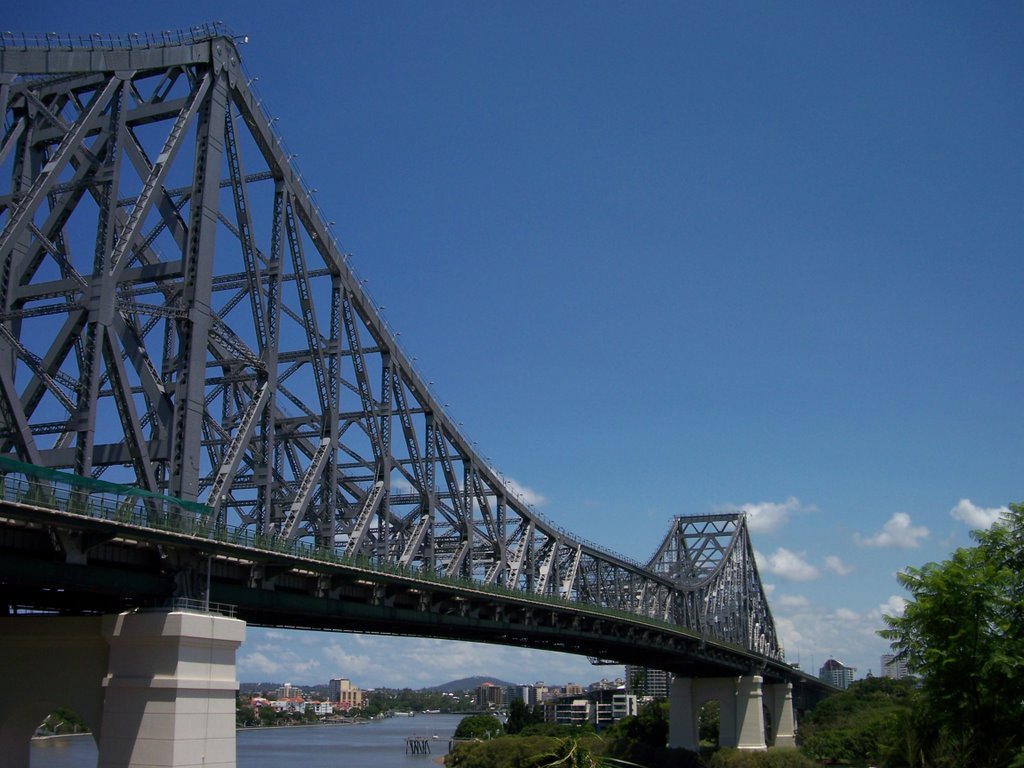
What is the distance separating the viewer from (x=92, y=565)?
28.2 meters

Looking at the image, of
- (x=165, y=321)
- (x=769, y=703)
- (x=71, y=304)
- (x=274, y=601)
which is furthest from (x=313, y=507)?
(x=769, y=703)

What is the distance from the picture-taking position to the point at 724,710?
104m

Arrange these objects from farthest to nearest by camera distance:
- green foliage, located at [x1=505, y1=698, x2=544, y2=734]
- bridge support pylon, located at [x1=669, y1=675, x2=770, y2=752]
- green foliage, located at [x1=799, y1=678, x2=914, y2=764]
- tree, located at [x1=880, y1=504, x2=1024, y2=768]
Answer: green foliage, located at [x1=505, y1=698, x2=544, y2=734]
bridge support pylon, located at [x1=669, y1=675, x2=770, y2=752]
green foliage, located at [x1=799, y1=678, x2=914, y2=764]
tree, located at [x1=880, y1=504, x2=1024, y2=768]

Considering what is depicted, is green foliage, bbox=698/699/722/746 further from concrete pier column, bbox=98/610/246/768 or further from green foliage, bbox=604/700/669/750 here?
concrete pier column, bbox=98/610/246/768

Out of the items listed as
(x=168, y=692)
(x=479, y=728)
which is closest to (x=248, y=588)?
(x=168, y=692)

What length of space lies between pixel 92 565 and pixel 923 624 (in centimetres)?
2471

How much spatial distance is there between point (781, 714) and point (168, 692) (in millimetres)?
110290

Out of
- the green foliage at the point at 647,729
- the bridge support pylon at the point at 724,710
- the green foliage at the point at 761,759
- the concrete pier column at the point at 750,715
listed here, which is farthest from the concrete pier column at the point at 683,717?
the green foliage at the point at 761,759

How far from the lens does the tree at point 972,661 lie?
1253 inches

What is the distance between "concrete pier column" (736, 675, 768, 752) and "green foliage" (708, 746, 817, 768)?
2713mm

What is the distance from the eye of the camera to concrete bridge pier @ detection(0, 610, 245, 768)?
26.5 meters

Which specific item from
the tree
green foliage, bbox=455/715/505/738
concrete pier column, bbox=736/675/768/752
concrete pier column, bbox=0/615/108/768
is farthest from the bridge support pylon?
concrete pier column, bbox=0/615/108/768

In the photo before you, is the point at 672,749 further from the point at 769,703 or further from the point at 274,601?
the point at 274,601

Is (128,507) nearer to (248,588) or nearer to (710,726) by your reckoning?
(248,588)
